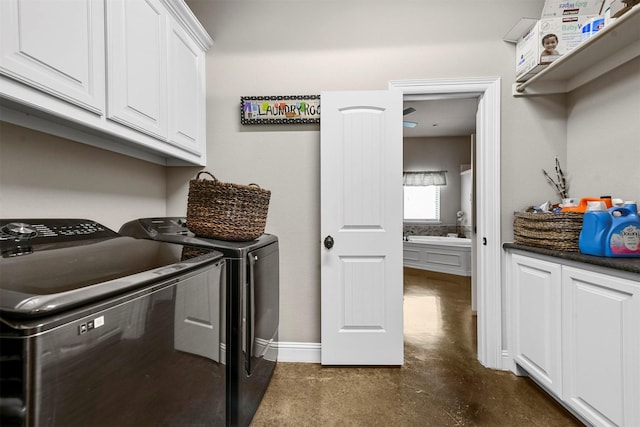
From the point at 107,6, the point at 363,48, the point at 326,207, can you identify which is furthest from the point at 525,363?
the point at 107,6

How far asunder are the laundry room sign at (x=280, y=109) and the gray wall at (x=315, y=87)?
0.06m

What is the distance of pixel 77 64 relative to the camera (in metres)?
1.12

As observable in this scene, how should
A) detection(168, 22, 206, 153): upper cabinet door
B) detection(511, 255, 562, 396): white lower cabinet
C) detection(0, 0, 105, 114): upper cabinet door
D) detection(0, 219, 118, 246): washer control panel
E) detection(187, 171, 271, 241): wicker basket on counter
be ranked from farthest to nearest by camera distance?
detection(168, 22, 206, 153): upper cabinet door, detection(511, 255, 562, 396): white lower cabinet, detection(187, 171, 271, 241): wicker basket on counter, detection(0, 219, 118, 246): washer control panel, detection(0, 0, 105, 114): upper cabinet door

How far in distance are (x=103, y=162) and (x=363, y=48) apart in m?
1.87

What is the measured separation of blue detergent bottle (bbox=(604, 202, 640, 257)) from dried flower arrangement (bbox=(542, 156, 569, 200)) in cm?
63

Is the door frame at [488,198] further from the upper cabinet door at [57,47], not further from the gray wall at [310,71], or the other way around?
→ the upper cabinet door at [57,47]

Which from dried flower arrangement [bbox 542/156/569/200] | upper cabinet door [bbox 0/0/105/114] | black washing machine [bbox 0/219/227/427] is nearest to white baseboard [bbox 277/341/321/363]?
black washing machine [bbox 0/219/227/427]

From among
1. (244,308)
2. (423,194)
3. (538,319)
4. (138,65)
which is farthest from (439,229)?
(138,65)

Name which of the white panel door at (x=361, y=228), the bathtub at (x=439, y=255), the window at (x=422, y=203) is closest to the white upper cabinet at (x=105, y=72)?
the white panel door at (x=361, y=228)

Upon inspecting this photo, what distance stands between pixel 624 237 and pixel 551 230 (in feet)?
1.04

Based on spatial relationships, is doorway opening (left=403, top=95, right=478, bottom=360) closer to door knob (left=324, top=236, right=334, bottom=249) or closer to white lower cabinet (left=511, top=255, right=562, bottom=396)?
white lower cabinet (left=511, top=255, right=562, bottom=396)

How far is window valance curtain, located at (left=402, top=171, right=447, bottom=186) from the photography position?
19.6ft

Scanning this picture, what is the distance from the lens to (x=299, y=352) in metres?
2.17

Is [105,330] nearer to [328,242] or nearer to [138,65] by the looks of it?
[138,65]
